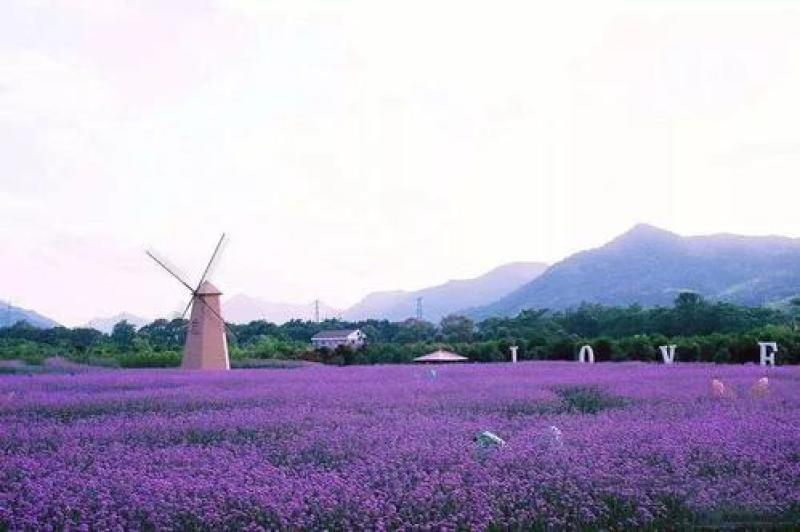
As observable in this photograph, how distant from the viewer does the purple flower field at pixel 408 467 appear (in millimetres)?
5535

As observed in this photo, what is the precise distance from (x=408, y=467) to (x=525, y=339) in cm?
3241

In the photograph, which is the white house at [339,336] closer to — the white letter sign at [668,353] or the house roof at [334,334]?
the house roof at [334,334]

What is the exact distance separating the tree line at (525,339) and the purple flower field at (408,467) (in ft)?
65.2

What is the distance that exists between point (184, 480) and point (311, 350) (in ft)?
112

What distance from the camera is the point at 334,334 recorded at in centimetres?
8744

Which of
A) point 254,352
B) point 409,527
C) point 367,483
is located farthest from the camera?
point 254,352

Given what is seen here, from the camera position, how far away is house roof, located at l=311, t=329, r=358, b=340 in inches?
3295

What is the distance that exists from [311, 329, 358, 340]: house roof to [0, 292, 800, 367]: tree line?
16.7 m

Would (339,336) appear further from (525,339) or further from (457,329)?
(525,339)

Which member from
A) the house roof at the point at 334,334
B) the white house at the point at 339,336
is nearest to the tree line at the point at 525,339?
the white house at the point at 339,336

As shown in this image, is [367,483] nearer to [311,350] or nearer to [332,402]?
[332,402]

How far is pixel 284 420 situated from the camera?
10164 millimetres

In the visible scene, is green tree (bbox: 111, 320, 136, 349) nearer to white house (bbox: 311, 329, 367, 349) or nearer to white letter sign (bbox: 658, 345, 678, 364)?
white house (bbox: 311, 329, 367, 349)

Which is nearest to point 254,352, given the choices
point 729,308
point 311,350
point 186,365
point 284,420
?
point 311,350
